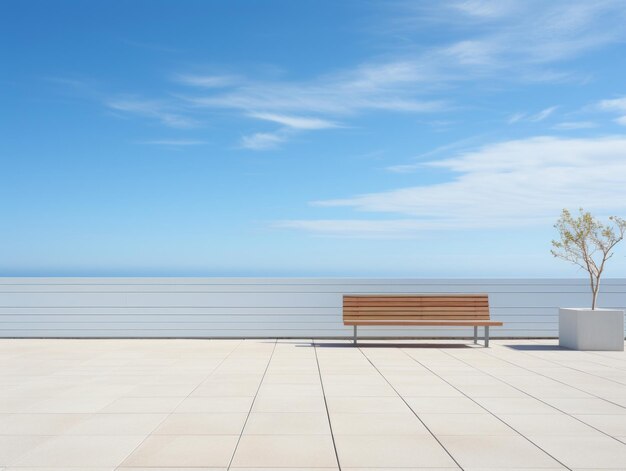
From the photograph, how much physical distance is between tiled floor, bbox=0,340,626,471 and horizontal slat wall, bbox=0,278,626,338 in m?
1.80

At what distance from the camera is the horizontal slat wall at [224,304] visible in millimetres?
10508

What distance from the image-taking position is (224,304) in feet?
34.6

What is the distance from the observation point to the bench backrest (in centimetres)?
980

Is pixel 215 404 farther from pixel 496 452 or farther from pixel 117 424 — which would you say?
pixel 496 452

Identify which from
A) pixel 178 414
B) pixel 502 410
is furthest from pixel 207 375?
pixel 502 410

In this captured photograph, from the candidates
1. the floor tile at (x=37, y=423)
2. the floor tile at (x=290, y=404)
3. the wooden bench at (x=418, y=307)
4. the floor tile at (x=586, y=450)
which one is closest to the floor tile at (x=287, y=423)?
the floor tile at (x=290, y=404)

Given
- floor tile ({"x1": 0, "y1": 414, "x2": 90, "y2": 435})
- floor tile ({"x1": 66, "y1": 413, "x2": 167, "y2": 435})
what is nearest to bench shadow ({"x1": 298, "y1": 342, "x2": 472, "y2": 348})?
floor tile ({"x1": 66, "y1": 413, "x2": 167, "y2": 435})

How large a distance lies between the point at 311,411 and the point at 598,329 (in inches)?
226

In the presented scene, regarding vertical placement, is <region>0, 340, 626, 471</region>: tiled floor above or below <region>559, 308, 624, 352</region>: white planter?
below

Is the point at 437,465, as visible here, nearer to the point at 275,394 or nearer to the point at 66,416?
the point at 275,394

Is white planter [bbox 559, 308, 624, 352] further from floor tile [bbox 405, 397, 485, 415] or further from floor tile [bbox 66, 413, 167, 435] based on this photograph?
floor tile [bbox 66, 413, 167, 435]

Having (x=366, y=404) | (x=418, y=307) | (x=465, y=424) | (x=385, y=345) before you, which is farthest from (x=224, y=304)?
(x=465, y=424)

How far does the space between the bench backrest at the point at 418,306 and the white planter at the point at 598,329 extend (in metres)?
1.30

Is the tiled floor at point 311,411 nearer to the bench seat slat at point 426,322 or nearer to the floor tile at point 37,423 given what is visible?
the floor tile at point 37,423
